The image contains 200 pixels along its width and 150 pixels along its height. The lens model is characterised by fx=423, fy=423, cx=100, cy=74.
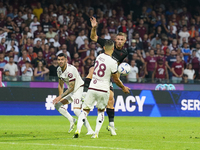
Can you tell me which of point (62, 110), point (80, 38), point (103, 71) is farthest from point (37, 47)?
point (103, 71)

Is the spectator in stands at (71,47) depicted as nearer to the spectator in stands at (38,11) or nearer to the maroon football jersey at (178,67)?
the spectator in stands at (38,11)

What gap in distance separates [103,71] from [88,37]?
1366 cm

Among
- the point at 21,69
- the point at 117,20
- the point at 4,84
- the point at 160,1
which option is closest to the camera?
the point at 4,84

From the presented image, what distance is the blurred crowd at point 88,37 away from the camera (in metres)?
19.4

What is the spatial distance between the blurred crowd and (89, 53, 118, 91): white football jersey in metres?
9.26

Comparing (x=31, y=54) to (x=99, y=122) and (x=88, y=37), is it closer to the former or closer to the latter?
(x=88, y=37)

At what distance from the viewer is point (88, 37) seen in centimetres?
2267

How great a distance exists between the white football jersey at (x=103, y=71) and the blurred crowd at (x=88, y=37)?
9.26 metres

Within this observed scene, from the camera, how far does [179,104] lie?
61.3ft

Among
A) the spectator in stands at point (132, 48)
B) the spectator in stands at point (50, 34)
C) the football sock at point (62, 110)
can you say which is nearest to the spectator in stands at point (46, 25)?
the spectator in stands at point (50, 34)

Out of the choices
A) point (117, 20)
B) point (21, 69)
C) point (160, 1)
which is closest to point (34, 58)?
point (21, 69)

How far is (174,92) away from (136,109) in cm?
189

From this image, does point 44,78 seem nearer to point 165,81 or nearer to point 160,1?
point 165,81

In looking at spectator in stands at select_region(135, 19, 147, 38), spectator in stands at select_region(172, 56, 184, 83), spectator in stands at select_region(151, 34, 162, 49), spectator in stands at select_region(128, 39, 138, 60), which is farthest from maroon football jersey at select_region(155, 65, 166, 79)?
spectator in stands at select_region(135, 19, 147, 38)
